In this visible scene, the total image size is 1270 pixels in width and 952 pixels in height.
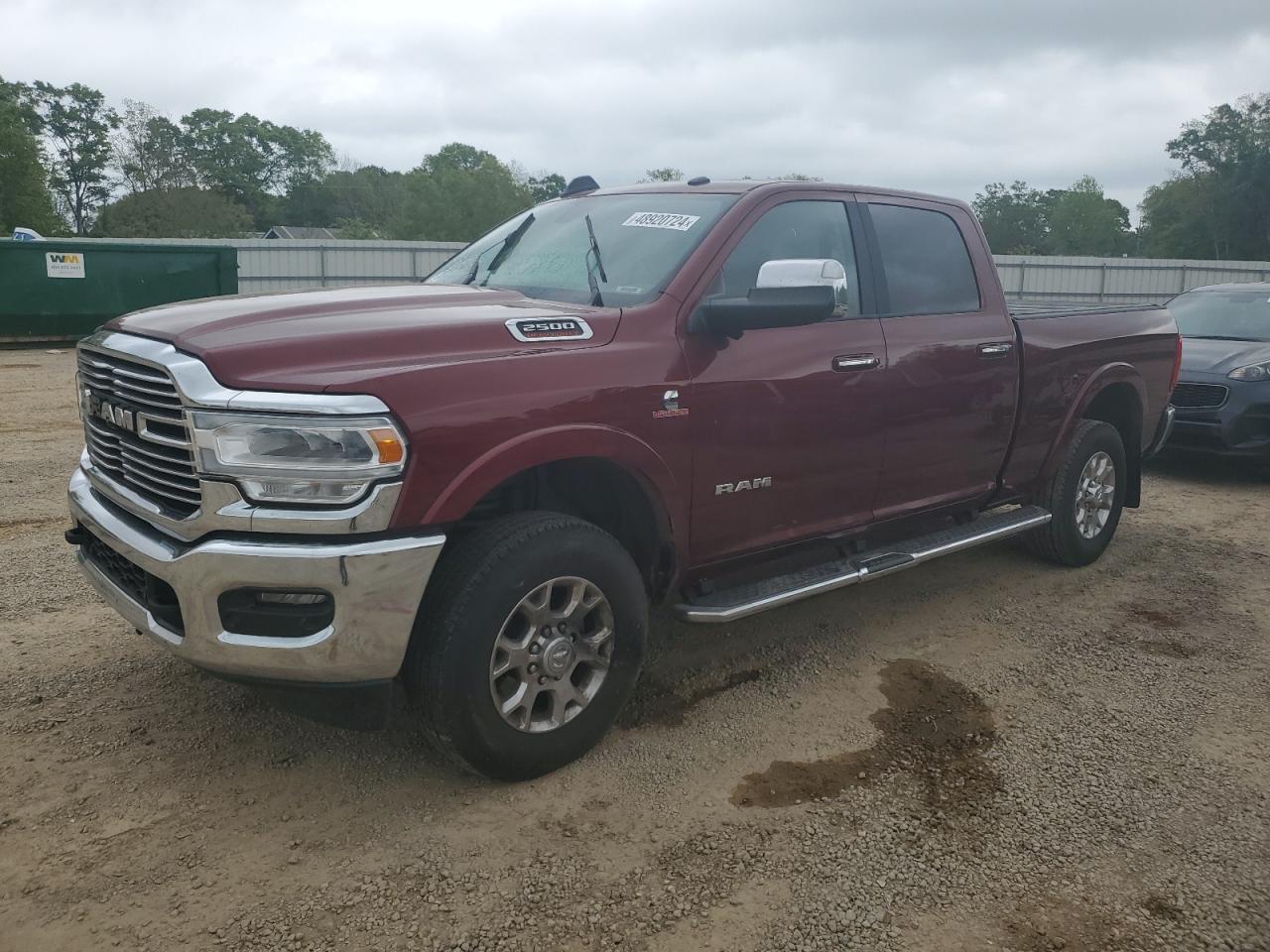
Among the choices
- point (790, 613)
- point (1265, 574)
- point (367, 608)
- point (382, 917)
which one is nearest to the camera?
point (382, 917)

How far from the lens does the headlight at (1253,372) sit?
7906 millimetres

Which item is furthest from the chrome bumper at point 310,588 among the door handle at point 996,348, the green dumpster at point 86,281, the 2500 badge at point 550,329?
the green dumpster at point 86,281

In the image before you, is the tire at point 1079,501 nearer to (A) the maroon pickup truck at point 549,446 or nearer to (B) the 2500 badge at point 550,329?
(A) the maroon pickup truck at point 549,446

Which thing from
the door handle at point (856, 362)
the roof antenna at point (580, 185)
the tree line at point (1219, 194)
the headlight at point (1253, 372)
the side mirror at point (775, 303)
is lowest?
the headlight at point (1253, 372)

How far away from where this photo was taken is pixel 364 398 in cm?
269

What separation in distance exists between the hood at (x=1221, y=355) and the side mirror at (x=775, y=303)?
6.06 meters

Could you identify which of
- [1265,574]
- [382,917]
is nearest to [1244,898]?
[382,917]

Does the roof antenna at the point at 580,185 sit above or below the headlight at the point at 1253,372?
above

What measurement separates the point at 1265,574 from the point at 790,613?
2.97m

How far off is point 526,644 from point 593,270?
4.93 ft

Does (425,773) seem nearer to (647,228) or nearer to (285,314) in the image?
(285,314)

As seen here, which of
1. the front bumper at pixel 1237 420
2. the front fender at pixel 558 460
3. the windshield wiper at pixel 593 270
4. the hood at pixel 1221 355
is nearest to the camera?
the front fender at pixel 558 460

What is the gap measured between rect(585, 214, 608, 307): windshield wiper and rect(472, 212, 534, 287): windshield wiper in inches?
15.8

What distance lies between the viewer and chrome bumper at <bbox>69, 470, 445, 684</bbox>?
2.66 metres
